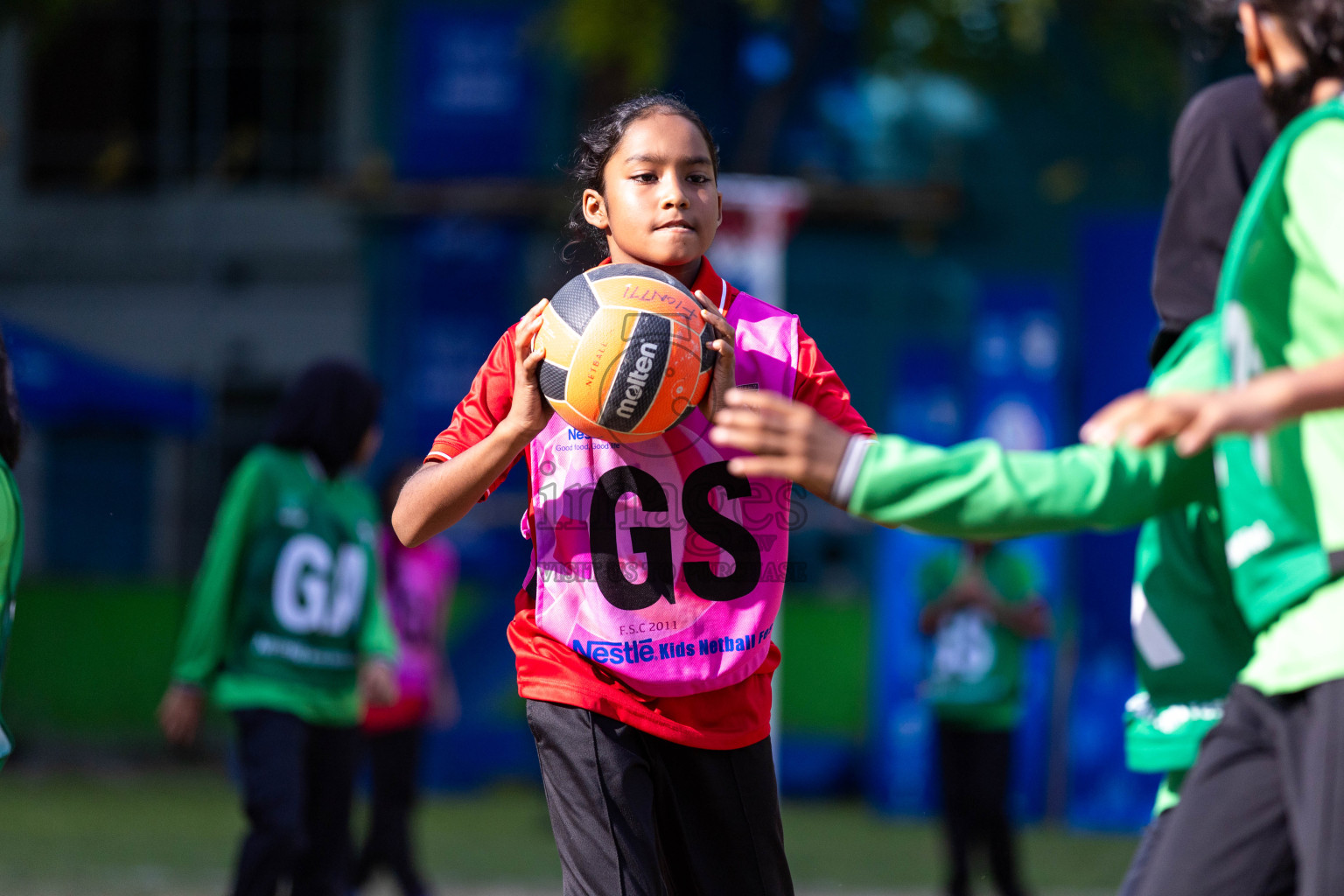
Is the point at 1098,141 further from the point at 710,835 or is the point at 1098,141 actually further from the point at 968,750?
the point at 710,835

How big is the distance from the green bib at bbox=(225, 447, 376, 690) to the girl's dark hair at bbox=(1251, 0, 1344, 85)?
4.15 m

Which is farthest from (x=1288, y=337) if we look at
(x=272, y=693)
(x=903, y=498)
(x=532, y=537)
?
(x=272, y=693)

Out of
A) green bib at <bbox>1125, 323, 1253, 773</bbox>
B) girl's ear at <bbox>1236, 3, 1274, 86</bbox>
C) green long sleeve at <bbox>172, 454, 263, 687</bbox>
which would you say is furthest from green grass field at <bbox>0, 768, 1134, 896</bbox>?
girl's ear at <bbox>1236, 3, 1274, 86</bbox>

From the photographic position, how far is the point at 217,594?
18.5 ft

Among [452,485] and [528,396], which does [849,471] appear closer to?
[528,396]

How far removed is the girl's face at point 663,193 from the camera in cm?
339

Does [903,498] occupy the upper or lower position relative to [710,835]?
upper

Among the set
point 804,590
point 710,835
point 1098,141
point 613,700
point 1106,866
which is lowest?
point 1106,866

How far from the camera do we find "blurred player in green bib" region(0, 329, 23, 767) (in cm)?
323

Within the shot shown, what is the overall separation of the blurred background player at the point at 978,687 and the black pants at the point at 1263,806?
515cm

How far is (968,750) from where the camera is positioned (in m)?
7.71

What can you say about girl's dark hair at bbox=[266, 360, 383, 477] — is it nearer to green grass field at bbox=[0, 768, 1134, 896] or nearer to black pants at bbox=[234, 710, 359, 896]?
black pants at bbox=[234, 710, 359, 896]

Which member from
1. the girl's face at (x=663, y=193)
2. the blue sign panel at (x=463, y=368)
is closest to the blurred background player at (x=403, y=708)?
the girl's face at (x=663, y=193)

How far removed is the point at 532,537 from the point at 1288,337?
176 centimetres
